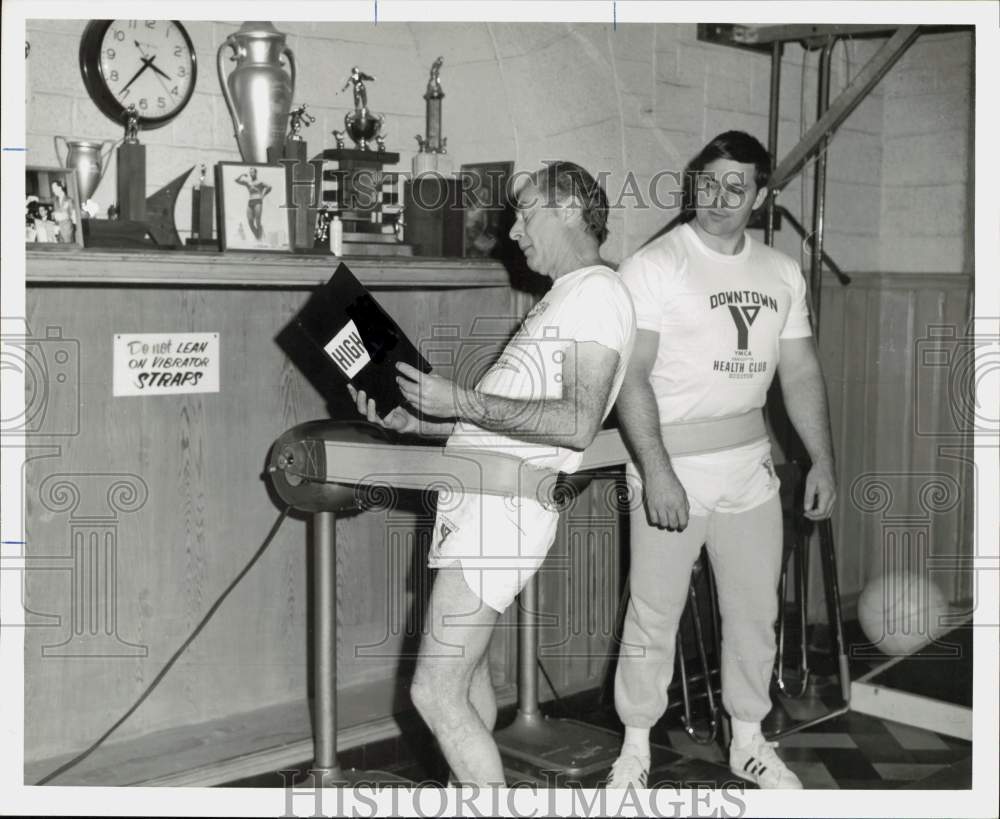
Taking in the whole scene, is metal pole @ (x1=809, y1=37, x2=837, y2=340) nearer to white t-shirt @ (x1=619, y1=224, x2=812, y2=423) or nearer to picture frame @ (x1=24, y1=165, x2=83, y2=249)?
white t-shirt @ (x1=619, y1=224, x2=812, y2=423)

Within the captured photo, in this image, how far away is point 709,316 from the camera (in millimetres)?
3449

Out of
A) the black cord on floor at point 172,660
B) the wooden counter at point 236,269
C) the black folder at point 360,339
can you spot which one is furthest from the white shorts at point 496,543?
the black cord on floor at point 172,660

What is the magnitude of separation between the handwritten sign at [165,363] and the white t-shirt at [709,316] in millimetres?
1183

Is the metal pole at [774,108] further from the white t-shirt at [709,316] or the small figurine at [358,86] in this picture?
the small figurine at [358,86]

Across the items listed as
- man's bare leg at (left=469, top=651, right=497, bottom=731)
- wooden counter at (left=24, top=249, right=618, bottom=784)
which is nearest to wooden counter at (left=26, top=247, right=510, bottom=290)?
wooden counter at (left=24, top=249, right=618, bottom=784)

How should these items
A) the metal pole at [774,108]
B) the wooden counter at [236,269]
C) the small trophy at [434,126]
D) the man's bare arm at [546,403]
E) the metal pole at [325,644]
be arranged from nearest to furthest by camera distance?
the man's bare arm at [546,403] < the wooden counter at [236,269] < the metal pole at [325,644] < the small trophy at [434,126] < the metal pole at [774,108]

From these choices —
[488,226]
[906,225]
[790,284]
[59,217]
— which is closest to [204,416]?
[59,217]

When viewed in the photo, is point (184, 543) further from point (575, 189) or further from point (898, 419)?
point (898, 419)

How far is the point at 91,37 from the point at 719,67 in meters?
2.21

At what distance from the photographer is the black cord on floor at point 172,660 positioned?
133 inches

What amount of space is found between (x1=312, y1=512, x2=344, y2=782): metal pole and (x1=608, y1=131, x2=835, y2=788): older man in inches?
31.2

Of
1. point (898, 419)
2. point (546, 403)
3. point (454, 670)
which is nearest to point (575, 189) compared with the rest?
point (546, 403)

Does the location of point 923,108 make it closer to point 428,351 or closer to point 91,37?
point 428,351

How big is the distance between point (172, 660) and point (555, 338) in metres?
1.55
